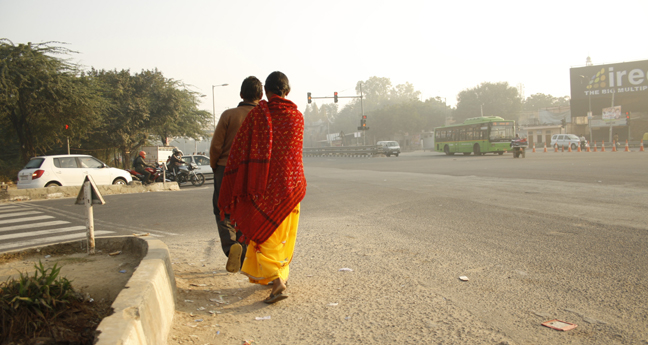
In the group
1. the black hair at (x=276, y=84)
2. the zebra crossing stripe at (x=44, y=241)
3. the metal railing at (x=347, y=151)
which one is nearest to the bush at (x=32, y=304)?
the black hair at (x=276, y=84)

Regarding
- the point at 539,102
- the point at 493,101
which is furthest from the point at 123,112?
the point at 539,102

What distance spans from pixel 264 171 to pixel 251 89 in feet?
3.47

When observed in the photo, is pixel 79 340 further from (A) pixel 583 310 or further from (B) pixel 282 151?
(A) pixel 583 310

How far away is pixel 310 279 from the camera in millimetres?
4223

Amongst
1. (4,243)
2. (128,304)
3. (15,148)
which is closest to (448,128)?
(15,148)

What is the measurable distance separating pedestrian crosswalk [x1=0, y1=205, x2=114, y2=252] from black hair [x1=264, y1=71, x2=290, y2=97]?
469cm

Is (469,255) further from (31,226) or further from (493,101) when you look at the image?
(493,101)

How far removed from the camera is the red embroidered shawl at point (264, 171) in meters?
3.56

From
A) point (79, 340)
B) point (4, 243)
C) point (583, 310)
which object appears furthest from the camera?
point (4, 243)

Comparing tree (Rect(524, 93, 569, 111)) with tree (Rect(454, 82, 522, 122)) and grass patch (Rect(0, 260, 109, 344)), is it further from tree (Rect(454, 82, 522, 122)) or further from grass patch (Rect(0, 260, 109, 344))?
grass patch (Rect(0, 260, 109, 344))

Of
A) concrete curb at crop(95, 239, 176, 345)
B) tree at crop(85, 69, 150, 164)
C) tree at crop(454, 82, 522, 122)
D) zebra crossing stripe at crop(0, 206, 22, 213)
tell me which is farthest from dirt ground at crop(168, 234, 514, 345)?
tree at crop(454, 82, 522, 122)

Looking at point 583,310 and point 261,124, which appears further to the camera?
point 261,124

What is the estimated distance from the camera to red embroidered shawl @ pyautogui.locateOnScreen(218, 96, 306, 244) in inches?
140

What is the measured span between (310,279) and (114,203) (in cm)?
942
